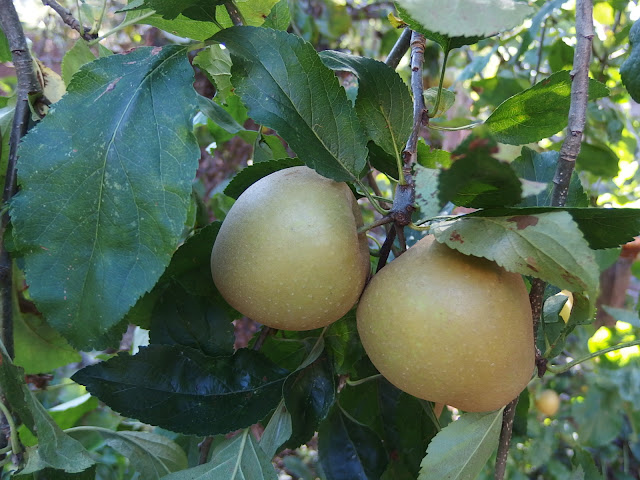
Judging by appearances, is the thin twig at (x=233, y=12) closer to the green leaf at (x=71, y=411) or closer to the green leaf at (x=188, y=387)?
the green leaf at (x=188, y=387)

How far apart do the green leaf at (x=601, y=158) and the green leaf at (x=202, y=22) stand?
0.89m

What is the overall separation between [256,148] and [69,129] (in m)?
0.31

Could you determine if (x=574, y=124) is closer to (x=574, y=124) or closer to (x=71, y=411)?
(x=574, y=124)

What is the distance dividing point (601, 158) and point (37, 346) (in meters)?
1.20

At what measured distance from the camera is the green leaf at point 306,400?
0.55m

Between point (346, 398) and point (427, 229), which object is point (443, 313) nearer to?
point (427, 229)

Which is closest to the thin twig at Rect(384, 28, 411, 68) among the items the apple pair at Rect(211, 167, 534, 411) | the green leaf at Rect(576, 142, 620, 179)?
the apple pair at Rect(211, 167, 534, 411)

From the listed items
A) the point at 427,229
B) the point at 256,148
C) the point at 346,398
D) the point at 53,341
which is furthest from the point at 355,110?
the point at 53,341

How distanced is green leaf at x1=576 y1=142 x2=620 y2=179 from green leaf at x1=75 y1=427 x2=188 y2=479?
1078mm

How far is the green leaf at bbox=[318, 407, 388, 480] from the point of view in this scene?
2.15ft

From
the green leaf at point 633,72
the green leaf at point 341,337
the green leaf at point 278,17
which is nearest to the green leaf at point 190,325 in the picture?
the green leaf at point 341,337

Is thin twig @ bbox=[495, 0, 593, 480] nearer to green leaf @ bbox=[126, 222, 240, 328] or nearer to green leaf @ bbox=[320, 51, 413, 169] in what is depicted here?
green leaf @ bbox=[320, 51, 413, 169]

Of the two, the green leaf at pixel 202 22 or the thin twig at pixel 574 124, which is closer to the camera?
the thin twig at pixel 574 124

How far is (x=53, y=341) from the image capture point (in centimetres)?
75
